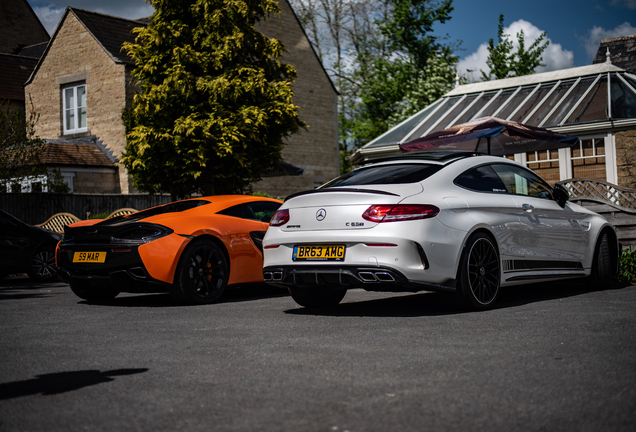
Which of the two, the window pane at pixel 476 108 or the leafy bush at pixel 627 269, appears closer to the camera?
the leafy bush at pixel 627 269

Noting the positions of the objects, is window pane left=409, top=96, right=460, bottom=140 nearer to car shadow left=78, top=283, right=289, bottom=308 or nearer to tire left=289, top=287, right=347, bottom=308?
car shadow left=78, top=283, right=289, bottom=308

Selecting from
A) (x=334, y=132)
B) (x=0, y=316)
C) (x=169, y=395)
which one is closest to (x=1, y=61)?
(x=334, y=132)

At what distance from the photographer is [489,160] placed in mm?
7113

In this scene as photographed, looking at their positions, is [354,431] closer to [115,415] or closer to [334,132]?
[115,415]

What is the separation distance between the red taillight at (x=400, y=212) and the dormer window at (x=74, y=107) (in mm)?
22975

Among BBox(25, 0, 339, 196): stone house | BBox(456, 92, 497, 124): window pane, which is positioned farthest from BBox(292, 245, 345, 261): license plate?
BBox(25, 0, 339, 196): stone house

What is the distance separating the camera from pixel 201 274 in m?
7.81

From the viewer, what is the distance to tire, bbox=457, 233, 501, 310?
6129 mm

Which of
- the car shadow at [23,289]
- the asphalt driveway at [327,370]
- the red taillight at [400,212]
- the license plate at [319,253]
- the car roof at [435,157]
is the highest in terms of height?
the car roof at [435,157]

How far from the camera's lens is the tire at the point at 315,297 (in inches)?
276

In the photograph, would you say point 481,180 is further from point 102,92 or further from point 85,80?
point 85,80

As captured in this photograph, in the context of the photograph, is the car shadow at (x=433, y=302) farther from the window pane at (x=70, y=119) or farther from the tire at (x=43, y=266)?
the window pane at (x=70, y=119)

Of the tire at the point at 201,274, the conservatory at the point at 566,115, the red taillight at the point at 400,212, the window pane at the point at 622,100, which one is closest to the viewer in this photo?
the red taillight at the point at 400,212

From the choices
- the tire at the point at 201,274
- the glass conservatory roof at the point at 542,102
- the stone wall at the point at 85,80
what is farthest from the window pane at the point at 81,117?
the tire at the point at 201,274
